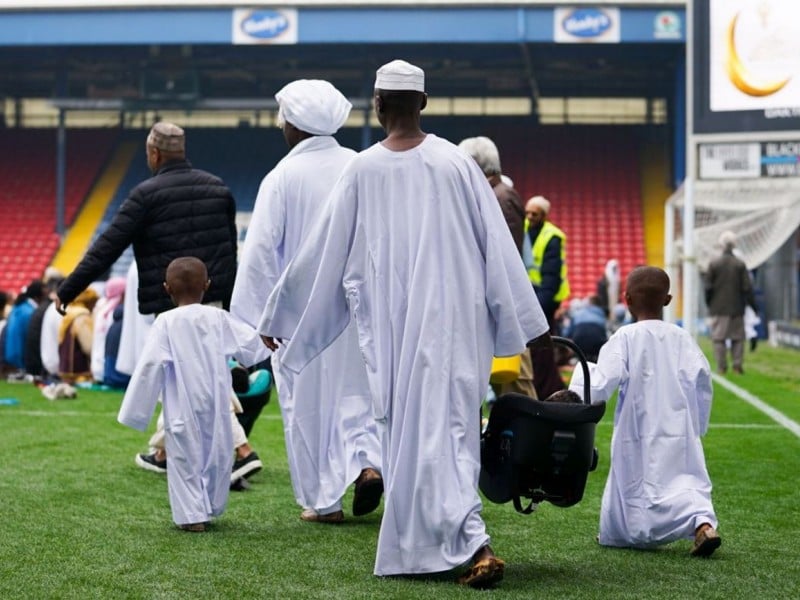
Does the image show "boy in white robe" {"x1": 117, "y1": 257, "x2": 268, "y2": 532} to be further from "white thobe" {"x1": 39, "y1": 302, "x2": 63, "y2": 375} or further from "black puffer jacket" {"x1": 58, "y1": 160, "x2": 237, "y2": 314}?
"white thobe" {"x1": 39, "y1": 302, "x2": 63, "y2": 375}

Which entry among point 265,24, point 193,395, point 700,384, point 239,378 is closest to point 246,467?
point 239,378

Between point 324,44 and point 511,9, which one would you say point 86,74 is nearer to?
point 324,44

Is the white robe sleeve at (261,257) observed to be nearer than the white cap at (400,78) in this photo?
No

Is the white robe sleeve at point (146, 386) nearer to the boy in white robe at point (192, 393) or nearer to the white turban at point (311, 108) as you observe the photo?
the boy in white robe at point (192, 393)

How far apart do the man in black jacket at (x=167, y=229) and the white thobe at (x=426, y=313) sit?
2.18 meters

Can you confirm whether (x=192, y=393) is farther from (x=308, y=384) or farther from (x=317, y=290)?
(x=317, y=290)

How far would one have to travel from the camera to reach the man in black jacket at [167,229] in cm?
683

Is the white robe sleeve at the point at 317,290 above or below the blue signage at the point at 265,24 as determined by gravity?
below

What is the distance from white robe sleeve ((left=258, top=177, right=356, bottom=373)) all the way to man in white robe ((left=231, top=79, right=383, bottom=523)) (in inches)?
34.4

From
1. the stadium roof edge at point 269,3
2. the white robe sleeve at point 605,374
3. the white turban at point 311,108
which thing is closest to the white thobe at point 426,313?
the white robe sleeve at point 605,374

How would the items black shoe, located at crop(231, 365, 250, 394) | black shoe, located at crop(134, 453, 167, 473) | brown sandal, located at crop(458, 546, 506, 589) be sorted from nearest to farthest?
brown sandal, located at crop(458, 546, 506, 589)
black shoe, located at crop(231, 365, 250, 394)
black shoe, located at crop(134, 453, 167, 473)

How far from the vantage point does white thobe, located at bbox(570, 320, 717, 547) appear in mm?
5129

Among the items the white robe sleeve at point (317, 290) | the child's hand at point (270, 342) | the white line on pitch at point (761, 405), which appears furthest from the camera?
the white line on pitch at point (761, 405)

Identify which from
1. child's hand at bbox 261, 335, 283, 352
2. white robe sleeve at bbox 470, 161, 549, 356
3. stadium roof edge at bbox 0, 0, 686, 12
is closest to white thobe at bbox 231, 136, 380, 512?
child's hand at bbox 261, 335, 283, 352
